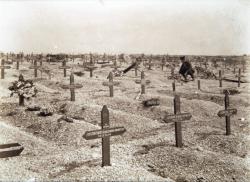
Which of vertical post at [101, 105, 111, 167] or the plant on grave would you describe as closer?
vertical post at [101, 105, 111, 167]

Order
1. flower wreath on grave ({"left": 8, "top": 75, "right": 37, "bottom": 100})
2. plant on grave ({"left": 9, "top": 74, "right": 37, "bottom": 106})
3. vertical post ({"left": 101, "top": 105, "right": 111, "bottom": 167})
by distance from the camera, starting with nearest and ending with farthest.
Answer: vertical post ({"left": 101, "top": 105, "right": 111, "bottom": 167}), plant on grave ({"left": 9, "top": 74, "right": 37, "bottom": 106}), flower wreath on grave ({"left": 8, "top": 75, "right": 37, "bottom": 100})

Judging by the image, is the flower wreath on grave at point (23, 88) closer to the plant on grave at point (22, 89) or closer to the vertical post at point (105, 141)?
the plant on grave at point (22, 89)

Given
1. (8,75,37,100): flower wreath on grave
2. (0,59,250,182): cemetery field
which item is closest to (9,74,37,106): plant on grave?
(8,75,37,100): flower wreath on grave

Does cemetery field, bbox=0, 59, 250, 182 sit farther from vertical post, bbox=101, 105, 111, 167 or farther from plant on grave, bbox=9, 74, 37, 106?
plant on grave, bbox=9, 74, 37, 106

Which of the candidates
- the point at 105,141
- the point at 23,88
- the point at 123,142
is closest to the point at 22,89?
the point at 23,88

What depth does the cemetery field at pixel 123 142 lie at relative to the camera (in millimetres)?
8414

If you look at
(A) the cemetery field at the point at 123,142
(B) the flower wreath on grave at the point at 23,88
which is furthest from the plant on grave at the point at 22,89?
(A) the cemetery field at the point at 123,142

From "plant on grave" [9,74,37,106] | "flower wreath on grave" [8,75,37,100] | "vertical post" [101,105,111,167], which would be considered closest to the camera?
"vertical post" [101,105,111,167]

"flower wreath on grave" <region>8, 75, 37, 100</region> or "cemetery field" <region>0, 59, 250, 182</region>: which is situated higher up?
"flower wreath on grave" <region>8, 75, 37, 100</region>

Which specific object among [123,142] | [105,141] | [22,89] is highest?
[22,89]

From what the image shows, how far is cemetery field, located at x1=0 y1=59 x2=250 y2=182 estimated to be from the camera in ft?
A: 27.6

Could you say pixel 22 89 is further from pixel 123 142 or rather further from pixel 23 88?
pixel 123 142

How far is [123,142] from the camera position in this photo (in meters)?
11.5

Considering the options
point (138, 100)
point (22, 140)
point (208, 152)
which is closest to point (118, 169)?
point (208, 152)
